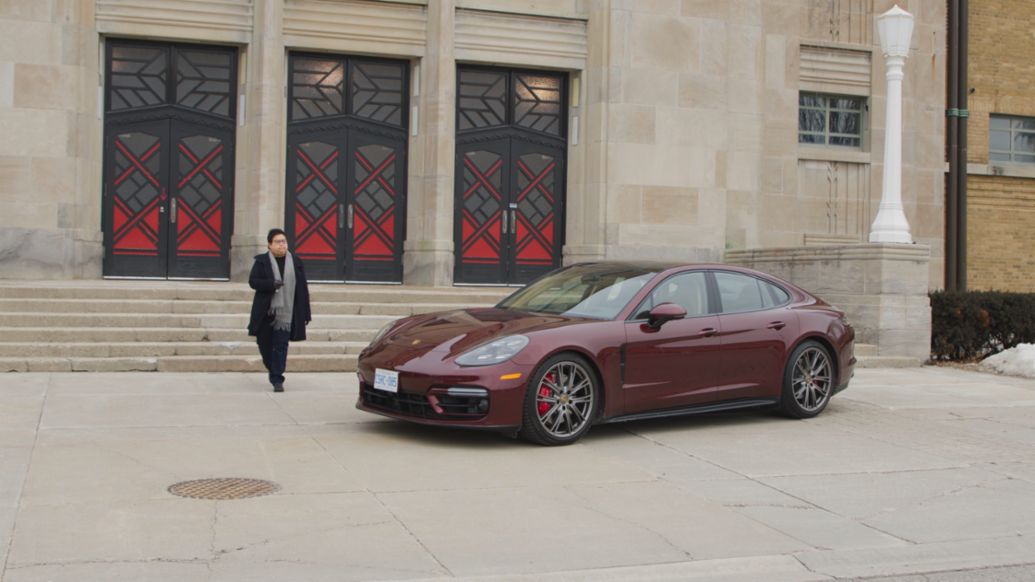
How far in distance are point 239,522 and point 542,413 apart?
3100 millimetres

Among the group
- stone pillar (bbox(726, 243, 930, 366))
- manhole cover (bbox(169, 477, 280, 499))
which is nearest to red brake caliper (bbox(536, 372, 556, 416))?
manhole cover (bbox(169, 477, 280, 499))

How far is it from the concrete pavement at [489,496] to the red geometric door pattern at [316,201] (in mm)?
Result: 7277

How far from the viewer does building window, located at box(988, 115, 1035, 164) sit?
904 inches

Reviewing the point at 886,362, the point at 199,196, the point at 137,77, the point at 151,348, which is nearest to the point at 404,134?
the point at 199,196

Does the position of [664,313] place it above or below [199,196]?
below

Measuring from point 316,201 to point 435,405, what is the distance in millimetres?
10357

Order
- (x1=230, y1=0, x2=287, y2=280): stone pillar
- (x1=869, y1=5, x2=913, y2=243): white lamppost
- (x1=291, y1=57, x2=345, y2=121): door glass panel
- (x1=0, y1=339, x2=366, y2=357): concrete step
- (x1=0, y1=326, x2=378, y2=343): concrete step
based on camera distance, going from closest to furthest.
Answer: (x1=0, y1=339, x2=366, y2=357): concrete step → (x1=0, y1=326, x2=378, y2=343): concrete step → (x1=869, y1=5, x2=913, y2=243): white lamppost → (x1=230, y1=0, x2=287, y2=280): stone pillar → (x1=291, y1=57, x2=345, y2=121): door glass panel

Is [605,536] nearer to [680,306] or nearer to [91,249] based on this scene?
[680,306]

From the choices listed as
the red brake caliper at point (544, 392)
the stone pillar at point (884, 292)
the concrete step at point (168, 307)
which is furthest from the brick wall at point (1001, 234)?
the red brake caliper at point (544, 392)

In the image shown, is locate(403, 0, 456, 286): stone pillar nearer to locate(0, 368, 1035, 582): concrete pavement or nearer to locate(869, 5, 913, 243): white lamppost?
locate(869, 5, 913, 243): white lamppost

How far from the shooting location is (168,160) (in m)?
17.8

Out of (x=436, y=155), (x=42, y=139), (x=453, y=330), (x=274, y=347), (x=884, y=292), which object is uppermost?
(x=436, y=155)

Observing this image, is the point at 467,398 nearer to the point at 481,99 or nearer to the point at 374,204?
the point at 374,204

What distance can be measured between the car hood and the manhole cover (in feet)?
6.38
